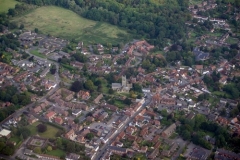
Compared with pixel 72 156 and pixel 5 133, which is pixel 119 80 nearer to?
pixel 72 156

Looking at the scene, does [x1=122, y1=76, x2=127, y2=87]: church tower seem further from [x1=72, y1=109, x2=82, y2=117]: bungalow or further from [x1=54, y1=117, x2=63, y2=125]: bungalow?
[x1=54, y1=117, x2=63, y2=125]: bungalow

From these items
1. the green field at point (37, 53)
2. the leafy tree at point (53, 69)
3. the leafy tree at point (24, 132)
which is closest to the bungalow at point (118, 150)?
the leafy tree at point (24, 132)

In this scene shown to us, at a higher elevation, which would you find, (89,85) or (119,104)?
(89,85)

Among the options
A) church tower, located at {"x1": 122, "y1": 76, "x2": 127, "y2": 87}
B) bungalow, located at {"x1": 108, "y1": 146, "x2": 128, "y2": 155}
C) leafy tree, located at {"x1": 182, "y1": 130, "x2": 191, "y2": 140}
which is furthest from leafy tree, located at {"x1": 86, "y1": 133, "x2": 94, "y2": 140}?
church tower, located at {"x1": 122, "y1": 76, "x2": 127, "y2": 87}

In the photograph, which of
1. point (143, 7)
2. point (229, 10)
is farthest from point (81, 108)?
point (229, 10)

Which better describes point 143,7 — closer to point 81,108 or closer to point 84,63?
point 84,63

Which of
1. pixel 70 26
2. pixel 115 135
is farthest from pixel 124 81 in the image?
pixel 70 26
